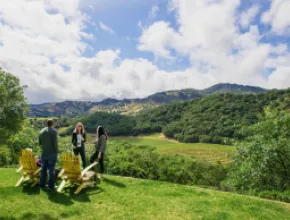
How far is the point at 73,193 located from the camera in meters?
9.88

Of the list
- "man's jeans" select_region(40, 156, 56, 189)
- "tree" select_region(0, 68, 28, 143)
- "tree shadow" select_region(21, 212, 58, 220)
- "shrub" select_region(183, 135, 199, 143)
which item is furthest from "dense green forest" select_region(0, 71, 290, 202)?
"shrub" select_region(183, 135, 199, 143)

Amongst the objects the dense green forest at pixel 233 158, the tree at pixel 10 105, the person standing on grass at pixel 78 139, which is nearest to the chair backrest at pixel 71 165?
the person standing on grass at pixel 78 139

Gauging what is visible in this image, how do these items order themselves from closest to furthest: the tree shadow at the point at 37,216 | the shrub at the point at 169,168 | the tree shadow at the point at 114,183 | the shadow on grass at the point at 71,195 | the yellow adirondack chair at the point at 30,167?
the tree shadow at the point at 37,216 → the shadow on grass at the point at 71,195 → the yellow adirondack chair at the point at 30,167 → the tree shadow at the point at 114,183 → the shrub at the point at 169,168

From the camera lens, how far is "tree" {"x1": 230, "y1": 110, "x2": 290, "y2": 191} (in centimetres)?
1955

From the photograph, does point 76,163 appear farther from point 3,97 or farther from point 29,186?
point 3,97

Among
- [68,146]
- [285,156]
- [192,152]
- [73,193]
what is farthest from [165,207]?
[192,152]

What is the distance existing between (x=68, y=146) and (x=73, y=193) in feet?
137

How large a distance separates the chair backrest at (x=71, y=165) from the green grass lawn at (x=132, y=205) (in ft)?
2.35

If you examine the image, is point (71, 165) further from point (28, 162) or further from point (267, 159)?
point (267, 159)

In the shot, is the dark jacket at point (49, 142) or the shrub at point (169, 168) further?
the shrub at point (169, 168)

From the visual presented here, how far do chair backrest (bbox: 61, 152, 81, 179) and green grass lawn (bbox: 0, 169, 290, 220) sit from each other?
717mm

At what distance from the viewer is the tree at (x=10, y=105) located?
36.5m

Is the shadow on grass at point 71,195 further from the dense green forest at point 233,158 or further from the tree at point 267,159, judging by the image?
the tree at point 267,159

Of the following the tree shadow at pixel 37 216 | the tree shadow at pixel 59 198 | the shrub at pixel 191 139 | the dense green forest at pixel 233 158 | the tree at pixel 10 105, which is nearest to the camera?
the tree shadow at pixel 37 216
